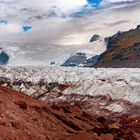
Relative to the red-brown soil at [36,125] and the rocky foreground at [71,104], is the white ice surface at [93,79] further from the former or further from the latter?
the red-brown soil at [36,125]

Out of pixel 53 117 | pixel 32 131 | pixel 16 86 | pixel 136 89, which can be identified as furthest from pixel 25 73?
pixel 32 131

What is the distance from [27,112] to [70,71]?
419ft

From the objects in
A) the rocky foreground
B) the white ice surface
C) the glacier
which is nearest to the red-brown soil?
the rocky foreground

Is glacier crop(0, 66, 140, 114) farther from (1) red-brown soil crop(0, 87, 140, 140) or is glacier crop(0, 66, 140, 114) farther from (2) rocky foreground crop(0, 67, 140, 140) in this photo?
(1) red-brown soil crop(0, 87, 140, 140)

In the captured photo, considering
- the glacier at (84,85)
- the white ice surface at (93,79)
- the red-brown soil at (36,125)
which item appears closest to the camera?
the red-brown soil at (36,125)

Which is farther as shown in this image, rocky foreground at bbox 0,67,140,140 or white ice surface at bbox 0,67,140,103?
white ice surface at bbox 0,67,140,103

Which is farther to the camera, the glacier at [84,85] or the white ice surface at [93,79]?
the white ice surface at [93,79]

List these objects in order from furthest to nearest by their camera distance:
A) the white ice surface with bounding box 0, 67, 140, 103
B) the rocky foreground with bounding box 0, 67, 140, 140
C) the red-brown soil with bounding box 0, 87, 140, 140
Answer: the white ice surface with bounding box 0, 67, 140, 103, the rocky foreground with bounding box 0, 67, 140, 140, the red-brown soil with bounding box 0, 87, 140, 140

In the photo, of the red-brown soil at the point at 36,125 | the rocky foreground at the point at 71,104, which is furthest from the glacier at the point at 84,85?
the red-brown soil at the point at 36,125

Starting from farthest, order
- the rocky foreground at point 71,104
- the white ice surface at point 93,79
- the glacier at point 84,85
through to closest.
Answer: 1. the white ice surface at point 93,79
2. the glacier at point 84,85
3. the rocky foreground at point 71,104

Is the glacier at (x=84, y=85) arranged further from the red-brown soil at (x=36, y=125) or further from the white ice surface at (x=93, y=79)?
the red-brown soil at (x=36, y=125)

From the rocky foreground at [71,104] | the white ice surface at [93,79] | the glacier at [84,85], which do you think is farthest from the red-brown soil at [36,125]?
the white ice surface at [93,79]

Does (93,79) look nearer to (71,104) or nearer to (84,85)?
(84,85)

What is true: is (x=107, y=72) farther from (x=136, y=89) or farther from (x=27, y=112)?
(x=27, y=112)
